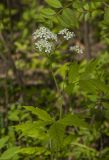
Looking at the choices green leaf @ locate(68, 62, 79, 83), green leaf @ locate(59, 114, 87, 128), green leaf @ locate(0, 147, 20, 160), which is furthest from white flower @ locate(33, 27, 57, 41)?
green leaf @ locate(0, 147, 20, 160)

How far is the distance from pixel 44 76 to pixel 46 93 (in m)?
1.45

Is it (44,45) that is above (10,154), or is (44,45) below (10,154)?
above

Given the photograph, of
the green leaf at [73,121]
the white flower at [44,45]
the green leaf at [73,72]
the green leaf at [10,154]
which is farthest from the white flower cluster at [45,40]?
the green leaf at [10,154]

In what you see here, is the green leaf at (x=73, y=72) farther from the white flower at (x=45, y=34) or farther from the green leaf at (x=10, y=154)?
the green leaf at (x=10, y=154)

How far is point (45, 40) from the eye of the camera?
183 centimetres

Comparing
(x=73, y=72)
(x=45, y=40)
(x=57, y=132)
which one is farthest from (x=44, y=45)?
(x=57, y=132)

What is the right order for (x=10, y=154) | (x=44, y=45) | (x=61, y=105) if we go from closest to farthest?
1. (x=44, y=45)
2. (x=61, y=105)
3. (x=10, y=154)

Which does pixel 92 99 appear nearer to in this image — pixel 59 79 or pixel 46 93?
pixel 46 93

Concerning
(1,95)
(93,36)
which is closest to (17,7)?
(93,36)

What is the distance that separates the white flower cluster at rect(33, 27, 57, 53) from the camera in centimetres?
183

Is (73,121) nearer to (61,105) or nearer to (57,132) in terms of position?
(57,132)

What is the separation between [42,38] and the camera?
188 centimetres

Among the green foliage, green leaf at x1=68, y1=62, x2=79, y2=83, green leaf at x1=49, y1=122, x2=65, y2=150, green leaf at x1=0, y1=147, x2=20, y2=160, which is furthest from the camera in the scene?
green leaf at x1=0, y1=147, x2=20, y2=160

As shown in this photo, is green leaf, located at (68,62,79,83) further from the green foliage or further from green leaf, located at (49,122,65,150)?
green leaf, located at (49,122,65,150)
